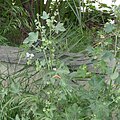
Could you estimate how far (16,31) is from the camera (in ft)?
11.4

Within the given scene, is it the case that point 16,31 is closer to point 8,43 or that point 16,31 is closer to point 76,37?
point 8,43

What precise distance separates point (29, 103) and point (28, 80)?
360 mm

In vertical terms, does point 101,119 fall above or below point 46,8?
below

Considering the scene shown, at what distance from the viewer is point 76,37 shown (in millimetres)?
3213

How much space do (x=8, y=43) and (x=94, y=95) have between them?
1.50 m

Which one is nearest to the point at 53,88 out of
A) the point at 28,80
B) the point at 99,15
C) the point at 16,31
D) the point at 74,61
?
the point at 28,80

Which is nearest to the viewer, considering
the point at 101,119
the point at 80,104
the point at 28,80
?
the point at 101,119

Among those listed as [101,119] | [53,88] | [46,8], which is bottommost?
[101,119]

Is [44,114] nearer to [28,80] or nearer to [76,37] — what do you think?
[28,80]

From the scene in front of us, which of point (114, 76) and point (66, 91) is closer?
point (114, 76)

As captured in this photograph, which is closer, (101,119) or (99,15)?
(101,119)

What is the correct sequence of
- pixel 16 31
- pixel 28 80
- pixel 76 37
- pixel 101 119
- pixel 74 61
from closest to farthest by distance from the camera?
1. pixel 101 119
2. pixel 28 80
3. pixel 74 61
4. pixel 76 37
5. pixel 16 31

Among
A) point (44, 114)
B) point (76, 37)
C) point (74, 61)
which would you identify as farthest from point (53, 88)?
point (76, 37)

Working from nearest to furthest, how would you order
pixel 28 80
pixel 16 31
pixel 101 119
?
1. pixel 101 119
2. pixel 28 80
3. pixel 16 31
